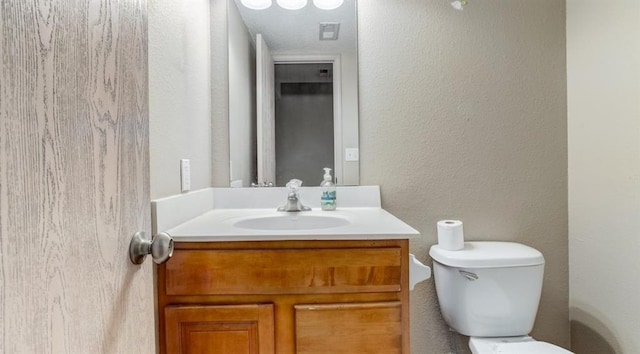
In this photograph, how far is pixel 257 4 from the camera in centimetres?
166

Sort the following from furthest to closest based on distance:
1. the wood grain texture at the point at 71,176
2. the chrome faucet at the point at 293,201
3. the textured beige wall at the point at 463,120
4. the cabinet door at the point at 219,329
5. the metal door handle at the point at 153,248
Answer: the textured beige wall at the point at 463,120
the chrome faucet at the point at 293,201
the cabinet door at the point at 219,329
the metal door handle at the point at 153,248
the wood grain texture at the point at 71,176

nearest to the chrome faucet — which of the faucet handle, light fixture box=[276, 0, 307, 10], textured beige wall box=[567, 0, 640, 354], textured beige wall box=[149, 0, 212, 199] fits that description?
the faucet handle

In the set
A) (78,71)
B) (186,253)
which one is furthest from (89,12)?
(186,253)

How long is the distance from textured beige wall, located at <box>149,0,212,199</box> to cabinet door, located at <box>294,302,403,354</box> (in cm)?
57

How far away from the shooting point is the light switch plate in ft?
5.38

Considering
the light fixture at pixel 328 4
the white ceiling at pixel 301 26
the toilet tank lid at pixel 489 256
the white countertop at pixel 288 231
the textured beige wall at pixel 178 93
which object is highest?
the light fixture at pixel 328 4

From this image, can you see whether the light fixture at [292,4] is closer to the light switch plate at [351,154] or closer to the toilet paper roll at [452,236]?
the light switch plate at [351,154]

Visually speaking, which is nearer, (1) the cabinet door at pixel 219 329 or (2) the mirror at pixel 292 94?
(1) the cabinet door at pixel 219 329

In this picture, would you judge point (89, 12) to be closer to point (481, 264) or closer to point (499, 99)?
point (481, 264)

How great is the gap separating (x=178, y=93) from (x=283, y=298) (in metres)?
0.78

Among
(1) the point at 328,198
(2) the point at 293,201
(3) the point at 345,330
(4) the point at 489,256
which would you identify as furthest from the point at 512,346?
(2) the point at 293,201

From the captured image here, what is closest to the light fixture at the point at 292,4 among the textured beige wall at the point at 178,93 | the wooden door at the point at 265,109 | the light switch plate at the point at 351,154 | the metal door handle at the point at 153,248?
the wooden door at the point at 265,109

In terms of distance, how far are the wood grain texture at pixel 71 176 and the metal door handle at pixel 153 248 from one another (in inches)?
0.7

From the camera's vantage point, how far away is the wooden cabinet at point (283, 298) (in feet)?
3.26
